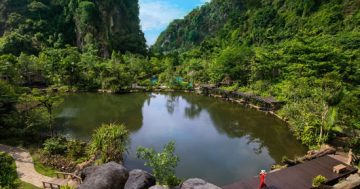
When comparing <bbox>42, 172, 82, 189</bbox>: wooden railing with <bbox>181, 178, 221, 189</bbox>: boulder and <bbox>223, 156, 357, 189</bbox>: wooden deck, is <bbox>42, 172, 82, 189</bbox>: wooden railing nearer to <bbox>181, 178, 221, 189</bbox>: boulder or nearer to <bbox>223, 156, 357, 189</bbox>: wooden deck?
<bbox>181, 178, 221, 189</bbox>: boulder

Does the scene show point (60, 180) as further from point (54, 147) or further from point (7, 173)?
point (7, 173)

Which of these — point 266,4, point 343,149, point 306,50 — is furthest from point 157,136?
point 266,4

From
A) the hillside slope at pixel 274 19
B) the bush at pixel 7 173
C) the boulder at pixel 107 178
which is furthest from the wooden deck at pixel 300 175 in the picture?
the hillside slope at pixel 274 19

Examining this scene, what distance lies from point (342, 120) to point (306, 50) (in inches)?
614

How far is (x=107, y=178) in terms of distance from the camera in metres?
12.9

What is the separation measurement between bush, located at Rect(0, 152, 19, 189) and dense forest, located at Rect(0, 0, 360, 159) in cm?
1014

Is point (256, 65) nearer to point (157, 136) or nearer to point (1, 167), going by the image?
point (157, 136)

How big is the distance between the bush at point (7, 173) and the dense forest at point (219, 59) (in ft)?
33.3

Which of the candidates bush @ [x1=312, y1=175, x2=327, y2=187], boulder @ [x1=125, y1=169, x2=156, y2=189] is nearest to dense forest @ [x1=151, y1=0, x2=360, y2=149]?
bush @ [x1=312, y1=175, x2=327, y2=187]

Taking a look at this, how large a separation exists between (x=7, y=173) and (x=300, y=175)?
14991mm

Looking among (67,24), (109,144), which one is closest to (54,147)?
(109,144)

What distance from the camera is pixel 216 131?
27.6 metres

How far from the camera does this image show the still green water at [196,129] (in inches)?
789

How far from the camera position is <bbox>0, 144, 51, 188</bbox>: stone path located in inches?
656
